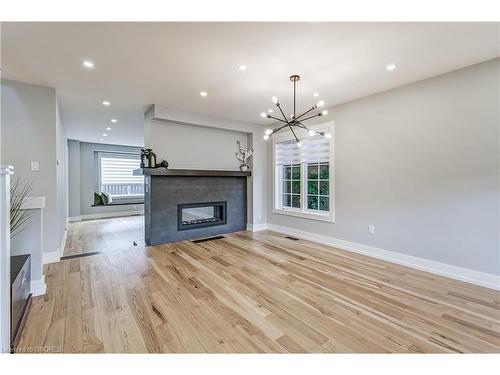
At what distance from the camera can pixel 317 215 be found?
4547 millimetres

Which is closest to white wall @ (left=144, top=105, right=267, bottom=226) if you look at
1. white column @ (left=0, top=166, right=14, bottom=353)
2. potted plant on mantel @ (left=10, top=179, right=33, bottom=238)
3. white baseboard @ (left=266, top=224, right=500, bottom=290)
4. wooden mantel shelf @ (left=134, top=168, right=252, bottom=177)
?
wooden mantel shelf @ (left=134, top=168, right=252, bottom=177)

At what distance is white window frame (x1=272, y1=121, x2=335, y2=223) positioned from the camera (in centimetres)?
428

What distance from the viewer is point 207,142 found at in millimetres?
5168

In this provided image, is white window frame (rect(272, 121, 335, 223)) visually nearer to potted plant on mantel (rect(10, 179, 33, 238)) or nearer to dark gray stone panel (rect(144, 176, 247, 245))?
dark gray stone panel (rect(144, 176, 247, 245))

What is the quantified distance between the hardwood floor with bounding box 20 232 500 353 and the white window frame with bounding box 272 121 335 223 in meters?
1.15

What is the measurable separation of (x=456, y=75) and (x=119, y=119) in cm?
605

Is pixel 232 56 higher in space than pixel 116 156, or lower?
higher

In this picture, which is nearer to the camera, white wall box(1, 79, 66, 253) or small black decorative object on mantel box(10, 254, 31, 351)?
small black decorative object on mantel box(10, 254, 31, 351)

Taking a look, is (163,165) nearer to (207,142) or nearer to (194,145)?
(194,145)

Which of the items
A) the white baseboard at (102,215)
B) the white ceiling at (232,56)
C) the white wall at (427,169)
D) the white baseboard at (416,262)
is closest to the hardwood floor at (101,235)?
the white baseboard at (102,215)

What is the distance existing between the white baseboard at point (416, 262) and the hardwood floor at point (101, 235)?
380cm

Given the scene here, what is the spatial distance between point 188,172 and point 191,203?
671mm

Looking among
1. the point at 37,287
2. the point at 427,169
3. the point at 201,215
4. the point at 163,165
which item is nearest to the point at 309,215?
the point at 427,169
